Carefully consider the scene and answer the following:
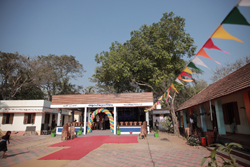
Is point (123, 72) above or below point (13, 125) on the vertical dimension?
above

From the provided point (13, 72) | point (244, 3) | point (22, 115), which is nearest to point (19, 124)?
point (22, 115)

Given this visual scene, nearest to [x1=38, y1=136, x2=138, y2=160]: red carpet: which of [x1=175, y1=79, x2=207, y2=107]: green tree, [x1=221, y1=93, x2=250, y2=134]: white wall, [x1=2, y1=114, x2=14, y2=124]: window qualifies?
[x1=221, y1=93, x2=250, y2=134]: white wall

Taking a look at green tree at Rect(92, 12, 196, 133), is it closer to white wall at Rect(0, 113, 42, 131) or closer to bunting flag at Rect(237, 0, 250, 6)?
white wall at Rect(0, 113, 42, 131)

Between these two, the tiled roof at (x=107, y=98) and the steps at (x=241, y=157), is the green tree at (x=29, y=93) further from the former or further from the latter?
the steps at (x=241, y=157)

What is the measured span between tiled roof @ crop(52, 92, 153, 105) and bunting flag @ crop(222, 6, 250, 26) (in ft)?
38.6

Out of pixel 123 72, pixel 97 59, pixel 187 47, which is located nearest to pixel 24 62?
pixel 97 59

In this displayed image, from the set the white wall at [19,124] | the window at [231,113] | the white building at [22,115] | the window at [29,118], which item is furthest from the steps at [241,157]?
the window at [29,118]

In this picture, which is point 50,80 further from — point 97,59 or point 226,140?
point 226,140

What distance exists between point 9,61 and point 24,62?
1828 millimetres

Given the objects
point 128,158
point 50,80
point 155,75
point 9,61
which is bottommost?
point 128,158

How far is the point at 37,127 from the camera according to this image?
56.5 feet

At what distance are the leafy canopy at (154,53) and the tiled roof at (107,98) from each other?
151 centimetres

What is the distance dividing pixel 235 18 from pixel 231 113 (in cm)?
868

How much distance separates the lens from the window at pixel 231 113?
8975 mm
